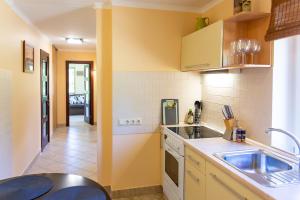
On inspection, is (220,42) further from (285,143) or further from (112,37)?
(112,37)

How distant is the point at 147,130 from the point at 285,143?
1555mm

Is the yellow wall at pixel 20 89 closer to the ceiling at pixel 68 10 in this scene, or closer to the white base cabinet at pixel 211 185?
the ceiling at pixel 68 10

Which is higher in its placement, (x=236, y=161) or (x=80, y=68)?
(x=80, y=68)

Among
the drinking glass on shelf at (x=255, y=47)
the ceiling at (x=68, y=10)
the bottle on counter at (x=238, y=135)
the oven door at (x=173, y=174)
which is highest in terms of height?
the ceiling at (x=68, y=10)

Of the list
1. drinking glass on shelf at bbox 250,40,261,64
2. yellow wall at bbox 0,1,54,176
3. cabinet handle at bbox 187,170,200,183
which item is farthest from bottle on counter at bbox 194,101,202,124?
yellow wall at bbox 0,1,54,176

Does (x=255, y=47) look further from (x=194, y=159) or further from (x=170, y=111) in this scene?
(x=170, y=111)

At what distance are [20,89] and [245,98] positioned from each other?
297 cm

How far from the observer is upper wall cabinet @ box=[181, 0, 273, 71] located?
2100mm

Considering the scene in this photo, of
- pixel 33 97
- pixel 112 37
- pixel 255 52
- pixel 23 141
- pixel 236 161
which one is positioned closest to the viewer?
pixel 236 161

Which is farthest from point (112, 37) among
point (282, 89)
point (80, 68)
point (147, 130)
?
point (80, 68)

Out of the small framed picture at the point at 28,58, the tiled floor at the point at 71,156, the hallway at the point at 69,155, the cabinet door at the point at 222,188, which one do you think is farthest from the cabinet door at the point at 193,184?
the small framed picture at the point at 28,58

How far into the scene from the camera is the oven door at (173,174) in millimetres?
2480

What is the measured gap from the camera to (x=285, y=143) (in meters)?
2.06

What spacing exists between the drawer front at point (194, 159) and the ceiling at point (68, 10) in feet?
5.74
